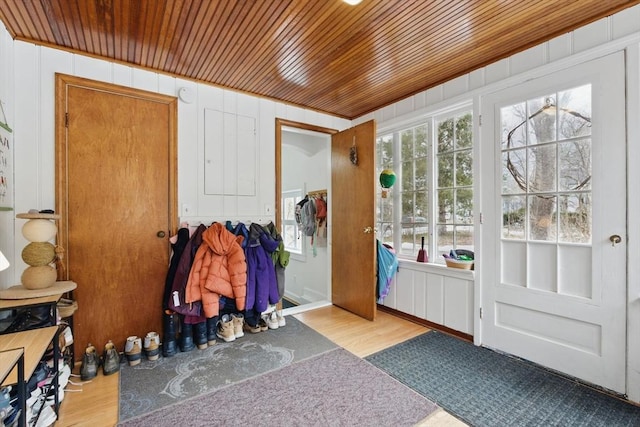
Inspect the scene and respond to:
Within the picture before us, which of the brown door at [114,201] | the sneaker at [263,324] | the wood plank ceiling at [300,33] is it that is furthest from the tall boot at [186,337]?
the wood plank ceiling at [300,33]

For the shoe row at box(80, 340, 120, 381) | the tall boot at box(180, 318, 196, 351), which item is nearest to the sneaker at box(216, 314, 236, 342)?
the tall boot at box(180, 318, 196, 351)

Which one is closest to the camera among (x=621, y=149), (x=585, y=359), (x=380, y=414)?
(x=380, y=414)

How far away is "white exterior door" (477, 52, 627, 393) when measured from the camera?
190 cm

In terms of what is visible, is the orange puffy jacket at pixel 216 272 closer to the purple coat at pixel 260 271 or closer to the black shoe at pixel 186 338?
the purple coat at pixel 260 271

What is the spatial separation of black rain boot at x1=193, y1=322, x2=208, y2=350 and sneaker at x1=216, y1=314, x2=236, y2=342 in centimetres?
17

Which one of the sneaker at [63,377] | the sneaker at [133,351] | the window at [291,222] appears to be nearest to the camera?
the sneaker at [63,377]

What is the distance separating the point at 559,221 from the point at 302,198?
124 inches

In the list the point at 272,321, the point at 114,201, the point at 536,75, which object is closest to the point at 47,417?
the point at 114,201

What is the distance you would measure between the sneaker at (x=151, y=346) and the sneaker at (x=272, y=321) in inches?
38.5

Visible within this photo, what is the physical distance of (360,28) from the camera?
2.02 metres

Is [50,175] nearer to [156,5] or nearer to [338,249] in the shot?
[156,5]

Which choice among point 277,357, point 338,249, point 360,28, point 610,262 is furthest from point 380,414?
point 360,28

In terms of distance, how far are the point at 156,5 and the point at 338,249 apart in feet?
9.14

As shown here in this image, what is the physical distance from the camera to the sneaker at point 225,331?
2689mm
